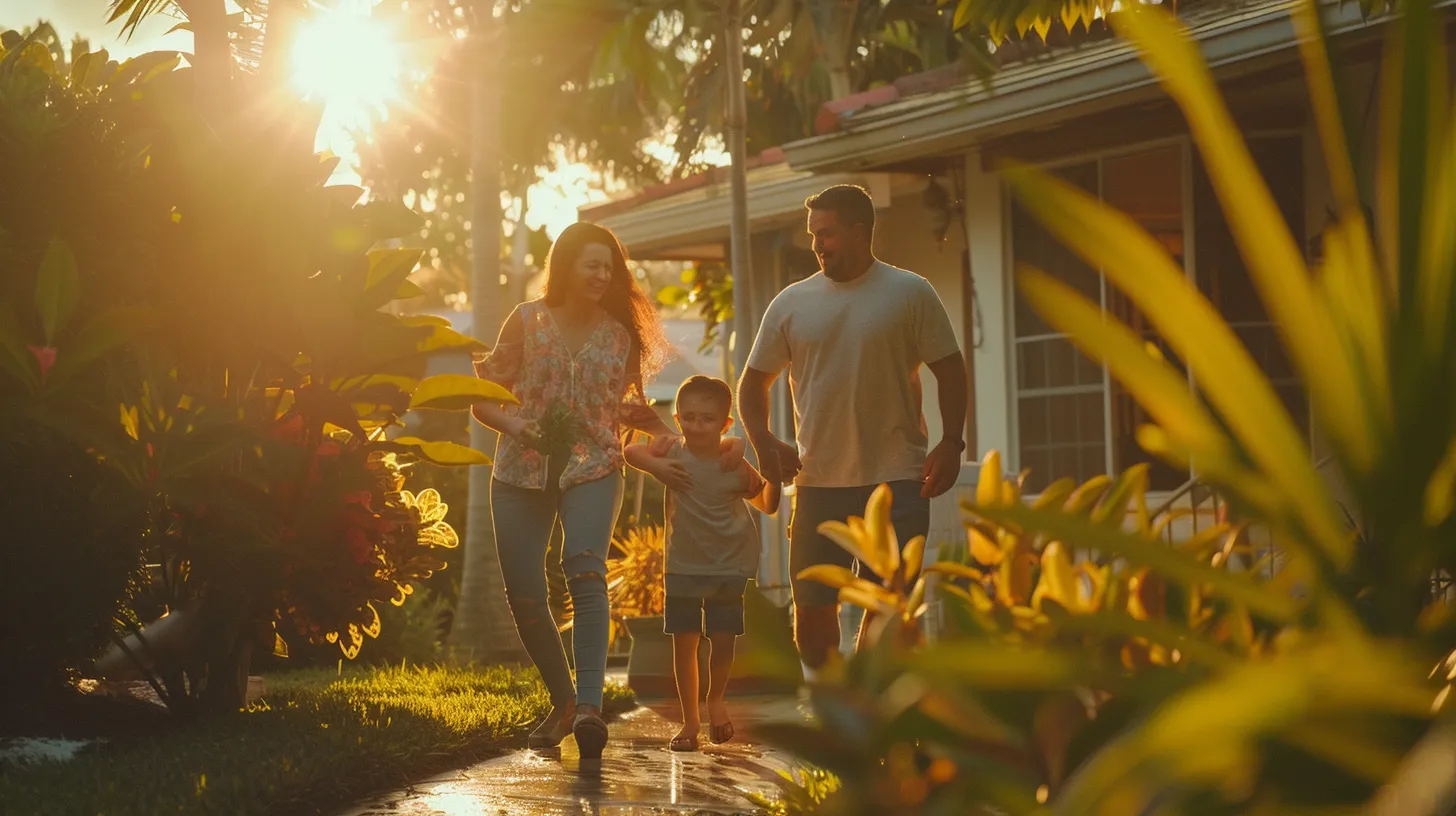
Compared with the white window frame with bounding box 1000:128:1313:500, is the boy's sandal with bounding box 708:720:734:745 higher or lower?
lower

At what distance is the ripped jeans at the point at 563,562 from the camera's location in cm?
716

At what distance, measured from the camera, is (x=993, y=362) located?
1272 cm

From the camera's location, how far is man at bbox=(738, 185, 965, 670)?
632 cm

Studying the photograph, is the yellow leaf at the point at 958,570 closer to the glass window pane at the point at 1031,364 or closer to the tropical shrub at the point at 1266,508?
the tropical shrub at the point at 1266,508

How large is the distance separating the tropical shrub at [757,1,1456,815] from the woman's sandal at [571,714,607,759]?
5008mm

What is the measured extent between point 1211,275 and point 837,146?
2.61m

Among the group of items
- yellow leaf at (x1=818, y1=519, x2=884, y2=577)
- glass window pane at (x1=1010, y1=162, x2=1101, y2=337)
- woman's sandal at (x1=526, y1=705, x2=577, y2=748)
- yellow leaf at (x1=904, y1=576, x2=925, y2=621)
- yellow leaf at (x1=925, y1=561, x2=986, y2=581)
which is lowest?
woman's sandal at (x1=526, y1=705, x2=577, y2=748)

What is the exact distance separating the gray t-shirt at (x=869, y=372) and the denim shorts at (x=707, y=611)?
1.01 meters

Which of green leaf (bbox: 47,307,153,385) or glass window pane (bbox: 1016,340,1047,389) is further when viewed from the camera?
glass window pane (bbox: 1016,340,1047,389)

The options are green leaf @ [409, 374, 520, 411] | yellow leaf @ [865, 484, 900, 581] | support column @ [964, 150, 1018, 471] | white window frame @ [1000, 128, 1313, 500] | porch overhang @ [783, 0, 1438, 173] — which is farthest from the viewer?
support column @ [964, 150, 1018, 471]

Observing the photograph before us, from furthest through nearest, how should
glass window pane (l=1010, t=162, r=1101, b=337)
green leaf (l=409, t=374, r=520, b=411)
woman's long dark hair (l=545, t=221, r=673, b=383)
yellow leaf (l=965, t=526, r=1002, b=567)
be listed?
glass window pane (l=1010, t=162, r=1101, b=337)
woman's long dark hair (l=545, t=221, r=673, b=383)
green leaf (l=409, t=374, r=520, b=411)
yellow leaf (l=965, t=526, r=1002, b=567)

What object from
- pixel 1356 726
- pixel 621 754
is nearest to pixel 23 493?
pixel 621 754

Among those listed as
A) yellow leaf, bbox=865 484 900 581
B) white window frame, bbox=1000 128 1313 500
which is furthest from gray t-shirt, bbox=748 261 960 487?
white window frame, bbox=1000 128 1313 500

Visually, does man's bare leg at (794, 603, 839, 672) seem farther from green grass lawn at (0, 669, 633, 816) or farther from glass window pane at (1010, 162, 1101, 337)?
glass window pane at (1010, 162, 1101, 337)
